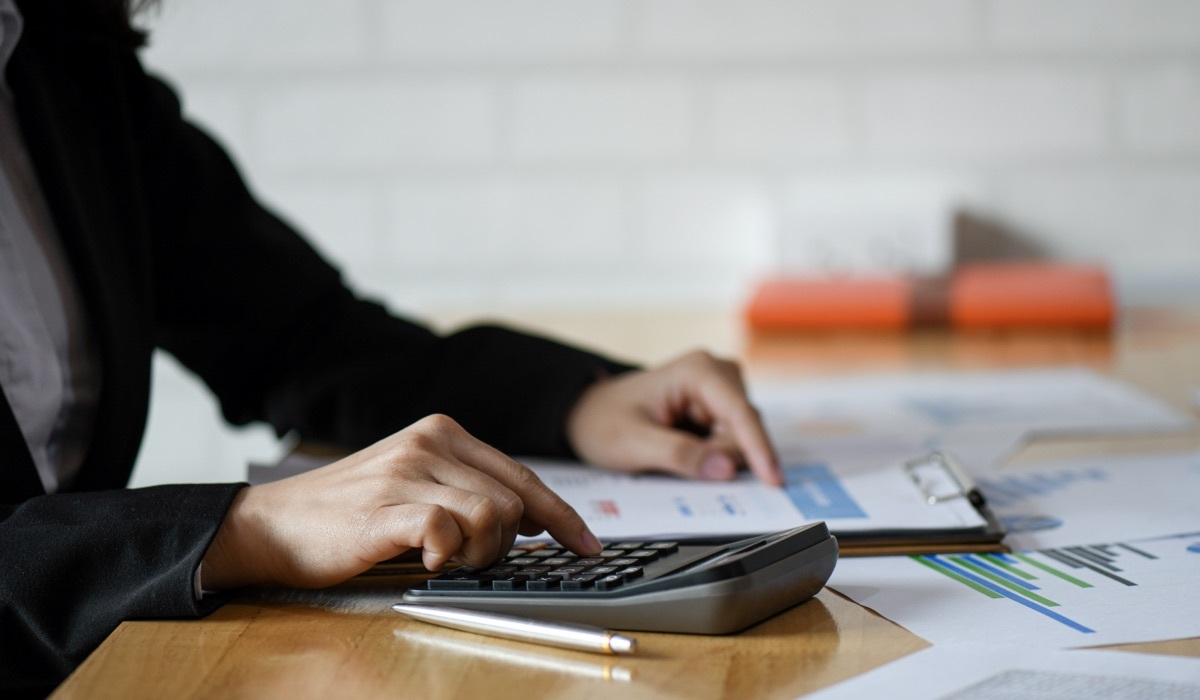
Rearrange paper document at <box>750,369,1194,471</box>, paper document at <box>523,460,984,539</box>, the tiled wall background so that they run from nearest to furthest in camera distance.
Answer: paper document at <box>523,460,984,539</box> → paper document at <box>750,369,1194,471</box> → the tiled wall background

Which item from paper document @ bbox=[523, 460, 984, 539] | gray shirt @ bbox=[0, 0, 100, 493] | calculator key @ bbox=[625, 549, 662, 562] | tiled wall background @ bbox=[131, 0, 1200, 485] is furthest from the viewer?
tiled wall background @ bbox=[131, 0, 1200, 485]

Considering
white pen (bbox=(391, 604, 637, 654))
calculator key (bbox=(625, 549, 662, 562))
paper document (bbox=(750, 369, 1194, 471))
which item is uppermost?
calculator key (bbox=(625, 549, 662, 562))

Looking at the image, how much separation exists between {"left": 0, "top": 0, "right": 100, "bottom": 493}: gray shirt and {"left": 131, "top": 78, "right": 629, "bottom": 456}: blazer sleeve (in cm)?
15

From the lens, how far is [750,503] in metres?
0.70

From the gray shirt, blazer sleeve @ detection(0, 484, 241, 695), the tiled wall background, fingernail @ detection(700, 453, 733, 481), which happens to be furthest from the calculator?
the tiled wall background

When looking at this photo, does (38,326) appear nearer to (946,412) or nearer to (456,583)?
(456,583)

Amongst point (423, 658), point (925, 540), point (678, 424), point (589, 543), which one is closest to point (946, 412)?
point (678, 424)

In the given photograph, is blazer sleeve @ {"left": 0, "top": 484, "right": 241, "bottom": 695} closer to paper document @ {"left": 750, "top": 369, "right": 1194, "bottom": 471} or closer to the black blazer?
the black blazer

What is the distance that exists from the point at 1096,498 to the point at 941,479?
0.10 meters

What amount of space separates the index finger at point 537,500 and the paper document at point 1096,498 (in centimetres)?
24

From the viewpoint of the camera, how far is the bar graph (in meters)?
0.53

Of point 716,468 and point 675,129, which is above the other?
point 675,129

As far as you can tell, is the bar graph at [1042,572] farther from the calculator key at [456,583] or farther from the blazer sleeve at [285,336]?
the blazer sleeve at [285,336]

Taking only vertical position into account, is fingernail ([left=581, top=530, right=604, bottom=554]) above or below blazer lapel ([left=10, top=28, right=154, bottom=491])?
below
